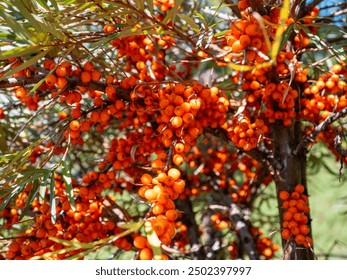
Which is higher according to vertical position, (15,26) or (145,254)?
(15,26)

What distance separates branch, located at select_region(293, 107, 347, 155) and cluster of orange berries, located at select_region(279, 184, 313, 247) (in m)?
0.15

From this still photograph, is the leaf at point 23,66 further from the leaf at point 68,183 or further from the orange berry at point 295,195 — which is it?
the orange berry at point 295,195

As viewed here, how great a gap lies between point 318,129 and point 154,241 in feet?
2.59

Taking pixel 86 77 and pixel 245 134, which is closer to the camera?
pixel 86 77

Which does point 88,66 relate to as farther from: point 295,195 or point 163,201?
point 295,195

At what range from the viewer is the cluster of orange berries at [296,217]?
1367 millimetres

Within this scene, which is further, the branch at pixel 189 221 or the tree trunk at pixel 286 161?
the branch at pixel 189 221

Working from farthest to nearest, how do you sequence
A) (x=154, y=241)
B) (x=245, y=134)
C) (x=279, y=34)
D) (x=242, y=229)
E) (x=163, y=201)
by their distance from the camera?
(x=242, y=229), (x=245, y=134), (x=163, y=201), (x=154, y=241), (x=279, y=34)

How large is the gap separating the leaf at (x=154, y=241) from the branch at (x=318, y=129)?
2.45 ft

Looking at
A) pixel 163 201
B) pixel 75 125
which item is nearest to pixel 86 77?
pixel 75 125

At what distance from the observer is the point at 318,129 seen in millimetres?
1387

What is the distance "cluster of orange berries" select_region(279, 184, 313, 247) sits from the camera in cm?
137

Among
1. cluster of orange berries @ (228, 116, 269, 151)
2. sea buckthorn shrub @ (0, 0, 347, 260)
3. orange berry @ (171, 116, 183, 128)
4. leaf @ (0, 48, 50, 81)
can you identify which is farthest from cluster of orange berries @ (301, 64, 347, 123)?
leaf @ (0, 48, 50, 81)

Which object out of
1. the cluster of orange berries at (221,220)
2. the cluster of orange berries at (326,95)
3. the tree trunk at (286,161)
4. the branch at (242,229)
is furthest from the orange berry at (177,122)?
the cluster of orange berries at (221,220)
